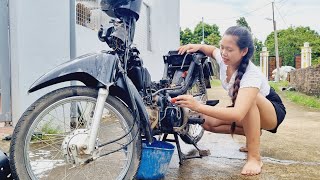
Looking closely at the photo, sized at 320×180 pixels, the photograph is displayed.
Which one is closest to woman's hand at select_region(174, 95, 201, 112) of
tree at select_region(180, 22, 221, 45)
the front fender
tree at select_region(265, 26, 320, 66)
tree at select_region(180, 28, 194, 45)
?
the front fender

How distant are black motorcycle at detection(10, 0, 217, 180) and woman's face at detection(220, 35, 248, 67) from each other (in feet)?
1.16

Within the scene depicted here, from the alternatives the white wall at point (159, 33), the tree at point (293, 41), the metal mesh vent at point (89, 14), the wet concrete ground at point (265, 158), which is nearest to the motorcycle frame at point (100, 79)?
the wet concrete ground at point (265, 158)

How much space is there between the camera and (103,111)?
1.90m

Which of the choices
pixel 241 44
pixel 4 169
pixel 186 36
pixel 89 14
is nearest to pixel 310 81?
pixel 89 14

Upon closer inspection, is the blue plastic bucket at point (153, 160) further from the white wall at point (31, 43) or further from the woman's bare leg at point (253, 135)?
the white wall at point (31, 43)

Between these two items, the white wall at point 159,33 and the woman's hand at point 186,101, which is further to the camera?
the white wall at point 159,33

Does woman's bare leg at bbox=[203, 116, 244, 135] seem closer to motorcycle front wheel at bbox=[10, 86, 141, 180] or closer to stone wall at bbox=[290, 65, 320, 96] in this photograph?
motorcycle front wheel at bbox=[10, 86, 141, 180]

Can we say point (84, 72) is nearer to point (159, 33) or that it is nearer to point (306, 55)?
point (159, 33)

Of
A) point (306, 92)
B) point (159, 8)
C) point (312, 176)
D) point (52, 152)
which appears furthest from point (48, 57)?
point (306, 92)

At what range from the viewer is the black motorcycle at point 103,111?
1.82 m

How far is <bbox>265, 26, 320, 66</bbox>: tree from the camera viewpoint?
32.8 metres

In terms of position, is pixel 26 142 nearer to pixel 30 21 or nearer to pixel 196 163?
pixel 196 163

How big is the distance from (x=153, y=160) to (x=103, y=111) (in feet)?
1.90

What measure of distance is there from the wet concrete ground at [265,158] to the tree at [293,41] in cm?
2924
